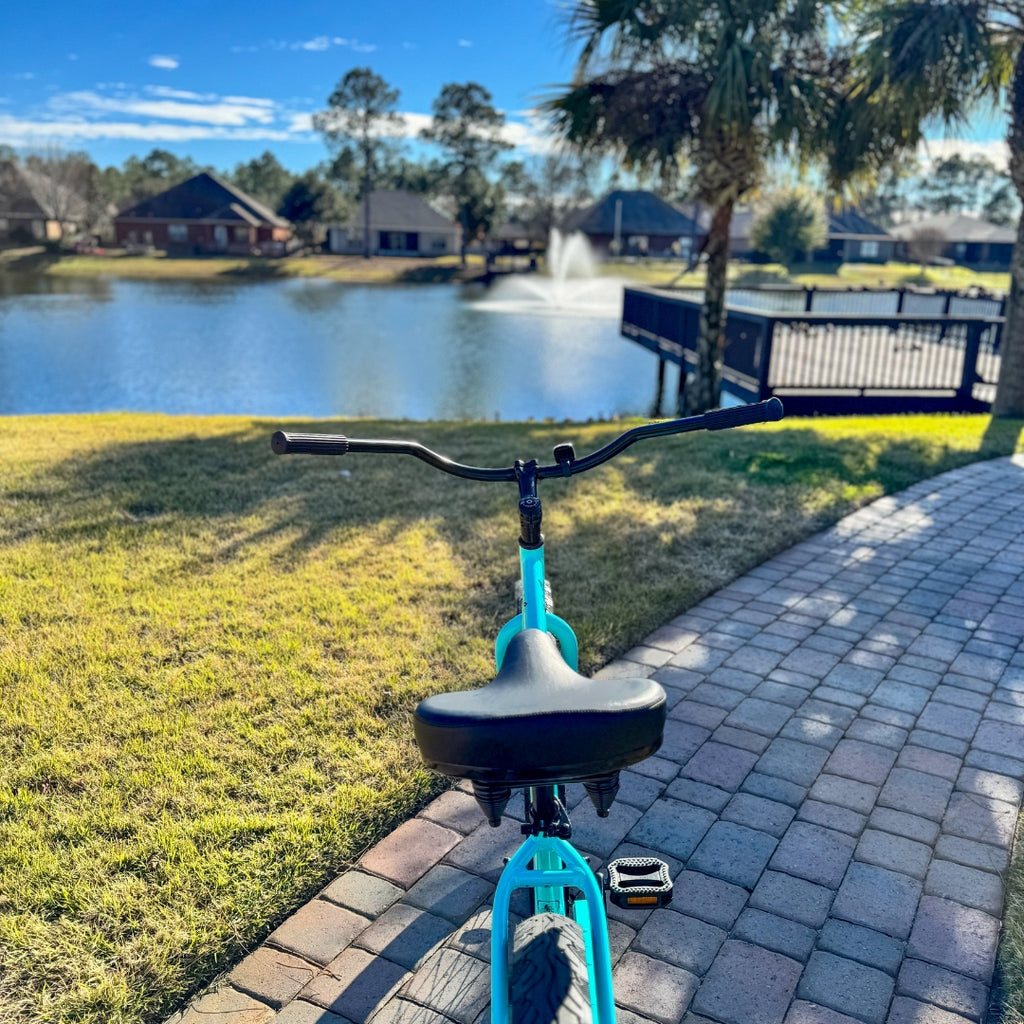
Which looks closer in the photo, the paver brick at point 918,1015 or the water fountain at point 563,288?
the paver brick at point 918,1015

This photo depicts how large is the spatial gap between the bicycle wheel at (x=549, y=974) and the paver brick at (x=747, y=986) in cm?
82

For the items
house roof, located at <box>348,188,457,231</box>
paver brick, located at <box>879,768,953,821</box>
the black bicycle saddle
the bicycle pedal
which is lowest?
paver brick, located at <box>879,768,953,821</box>

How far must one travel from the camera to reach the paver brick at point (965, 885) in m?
2.54

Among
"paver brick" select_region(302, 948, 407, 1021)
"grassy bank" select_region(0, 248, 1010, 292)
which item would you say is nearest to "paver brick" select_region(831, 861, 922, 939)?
"paver brick" select_region(302, 948, 407, 1021)

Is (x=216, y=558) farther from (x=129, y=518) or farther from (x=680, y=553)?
(x=680, y=553)

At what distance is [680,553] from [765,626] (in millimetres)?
1032

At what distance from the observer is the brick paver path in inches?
87.1

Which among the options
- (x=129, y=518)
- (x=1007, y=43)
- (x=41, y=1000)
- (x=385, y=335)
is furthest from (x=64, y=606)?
(x=385, y=335)

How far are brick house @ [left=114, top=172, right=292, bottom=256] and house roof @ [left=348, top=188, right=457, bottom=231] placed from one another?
20.0ft

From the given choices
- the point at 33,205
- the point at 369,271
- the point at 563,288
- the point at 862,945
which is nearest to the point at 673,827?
the point at 862,945

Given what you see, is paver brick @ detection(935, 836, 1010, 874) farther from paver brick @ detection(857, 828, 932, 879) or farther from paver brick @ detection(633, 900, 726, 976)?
paver brick @ detection(633, 900, 726, 976)

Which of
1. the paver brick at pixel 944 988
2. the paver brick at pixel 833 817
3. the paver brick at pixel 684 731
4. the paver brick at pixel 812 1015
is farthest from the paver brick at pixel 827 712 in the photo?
the paver brick at pixel 812 1015

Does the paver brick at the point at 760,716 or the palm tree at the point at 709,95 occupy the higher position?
the palm tree at the point at 709,95

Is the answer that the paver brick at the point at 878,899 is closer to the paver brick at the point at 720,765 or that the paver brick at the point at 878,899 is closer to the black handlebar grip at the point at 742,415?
the paver brick at the point at 720,765
